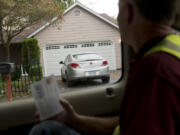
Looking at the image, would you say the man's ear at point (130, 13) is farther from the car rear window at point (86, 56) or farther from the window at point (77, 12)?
the window at point (77, 12)

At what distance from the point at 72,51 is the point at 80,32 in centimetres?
32

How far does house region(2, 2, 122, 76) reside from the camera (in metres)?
2.70

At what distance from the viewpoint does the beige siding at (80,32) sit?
A: 2.81 meters

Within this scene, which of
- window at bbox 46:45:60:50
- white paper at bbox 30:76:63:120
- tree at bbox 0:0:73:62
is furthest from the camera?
window at bbox 46:45:60:50

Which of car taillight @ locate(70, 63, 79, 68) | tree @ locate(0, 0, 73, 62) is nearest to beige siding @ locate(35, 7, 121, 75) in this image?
tree @ locate(0, 0, 73, 62)

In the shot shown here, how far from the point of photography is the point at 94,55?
2.81 metres

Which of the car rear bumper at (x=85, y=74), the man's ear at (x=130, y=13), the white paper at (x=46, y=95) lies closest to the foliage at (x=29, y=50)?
the car rear bumper at (x=85, y=74)

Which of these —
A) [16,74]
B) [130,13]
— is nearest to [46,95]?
[130,13]

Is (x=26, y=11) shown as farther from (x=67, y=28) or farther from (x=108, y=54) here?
(x=108, y=54)

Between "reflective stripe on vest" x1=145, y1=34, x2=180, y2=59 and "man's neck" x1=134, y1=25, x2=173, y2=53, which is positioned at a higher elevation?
"man's neck" x1=134, y1=25, x2=173, y2=53

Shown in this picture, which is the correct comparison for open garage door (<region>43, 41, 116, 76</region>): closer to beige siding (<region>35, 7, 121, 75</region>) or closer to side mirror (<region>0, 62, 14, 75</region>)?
beige siding (<region>35, 7, 121, 75</region>)

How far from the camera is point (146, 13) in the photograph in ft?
3.08

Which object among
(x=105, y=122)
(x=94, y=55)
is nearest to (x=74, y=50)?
(x=94, y=55)

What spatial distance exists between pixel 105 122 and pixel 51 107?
585mm
